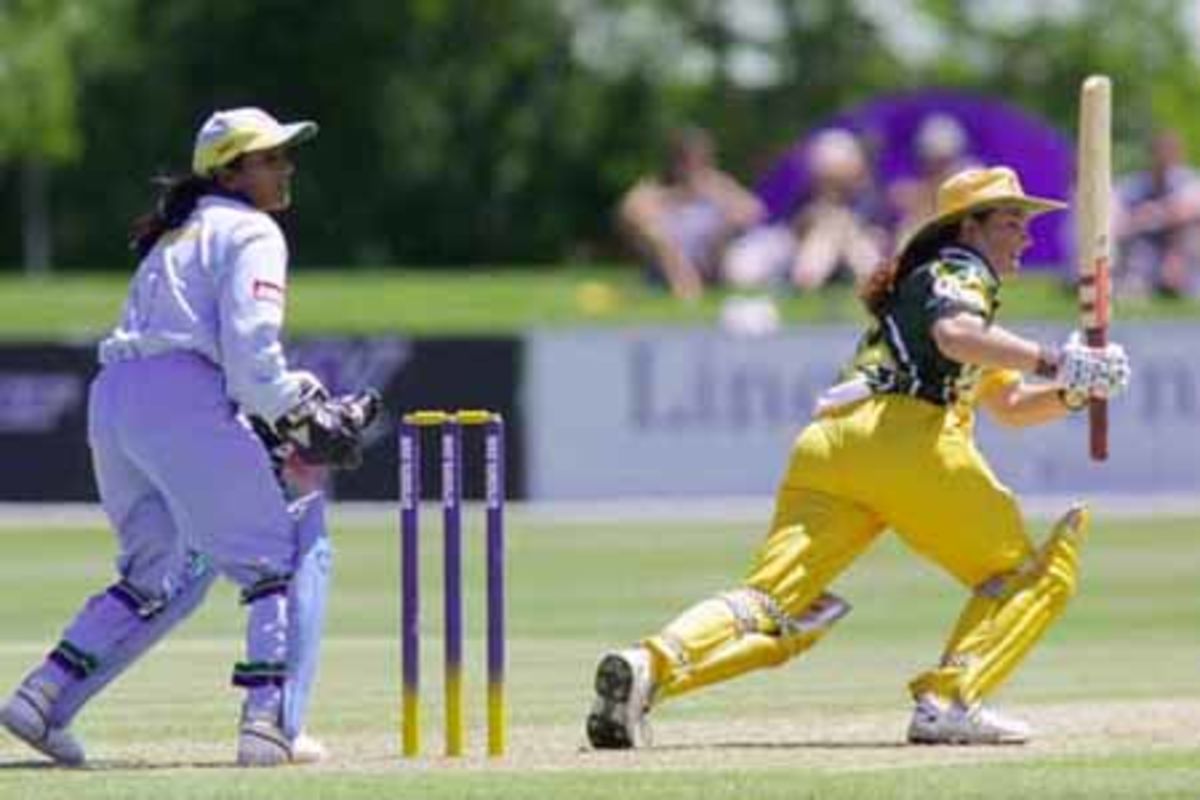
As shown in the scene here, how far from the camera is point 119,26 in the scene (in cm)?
6512

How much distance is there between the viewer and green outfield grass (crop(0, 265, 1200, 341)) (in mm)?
28562

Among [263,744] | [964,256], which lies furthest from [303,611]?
[964,256]

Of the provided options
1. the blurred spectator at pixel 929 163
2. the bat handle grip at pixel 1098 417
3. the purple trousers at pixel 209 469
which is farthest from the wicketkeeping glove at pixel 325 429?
the blurred spectator at pixel 929 163

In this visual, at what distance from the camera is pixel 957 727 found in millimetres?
12258

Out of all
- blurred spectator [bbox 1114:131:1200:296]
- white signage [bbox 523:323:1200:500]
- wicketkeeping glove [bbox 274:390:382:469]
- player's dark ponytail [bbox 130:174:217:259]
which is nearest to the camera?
wicketkeeping glove [bbox 274:390:382:469]

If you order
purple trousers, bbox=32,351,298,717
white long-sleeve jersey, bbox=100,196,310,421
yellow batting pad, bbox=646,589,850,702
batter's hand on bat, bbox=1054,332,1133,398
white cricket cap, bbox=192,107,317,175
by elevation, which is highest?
white cricket cap, bbox=192,107,317,175

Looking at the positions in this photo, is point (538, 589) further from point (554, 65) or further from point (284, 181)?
point (554, 65)

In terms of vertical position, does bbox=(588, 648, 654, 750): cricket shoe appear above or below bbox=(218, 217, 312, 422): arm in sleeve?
below

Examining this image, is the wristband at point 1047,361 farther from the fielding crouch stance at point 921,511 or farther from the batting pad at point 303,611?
the batting pad at point 303,611

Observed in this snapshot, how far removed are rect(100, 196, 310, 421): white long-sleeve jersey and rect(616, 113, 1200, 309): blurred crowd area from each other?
53.2ft

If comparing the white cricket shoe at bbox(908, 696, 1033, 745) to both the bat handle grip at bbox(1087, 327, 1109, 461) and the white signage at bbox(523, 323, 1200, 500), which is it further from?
the white signage at bbox(523, 323, 1200, 500)

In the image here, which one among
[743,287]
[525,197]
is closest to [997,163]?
[743,287]

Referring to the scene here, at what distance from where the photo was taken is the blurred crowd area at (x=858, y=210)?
29.1 m

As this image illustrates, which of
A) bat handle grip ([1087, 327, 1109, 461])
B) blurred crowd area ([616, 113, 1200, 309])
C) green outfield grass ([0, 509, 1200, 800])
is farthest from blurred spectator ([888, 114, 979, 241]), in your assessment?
bat handle grip ([1087, 327, 1109, 461])
